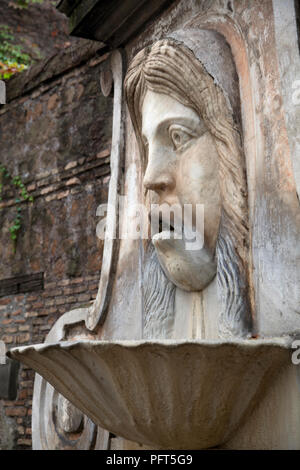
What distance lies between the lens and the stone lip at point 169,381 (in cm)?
160

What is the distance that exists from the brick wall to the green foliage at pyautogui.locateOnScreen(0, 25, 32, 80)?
1.98 m

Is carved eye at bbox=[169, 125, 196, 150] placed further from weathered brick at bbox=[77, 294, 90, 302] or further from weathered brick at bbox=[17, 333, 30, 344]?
weathered brick at bbox=[17, 333, 30, 344]

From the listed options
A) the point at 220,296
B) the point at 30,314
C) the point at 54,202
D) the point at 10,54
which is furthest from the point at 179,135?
the point at 10,54

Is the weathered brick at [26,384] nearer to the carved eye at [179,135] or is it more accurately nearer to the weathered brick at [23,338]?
the weathered brick at [23,338]

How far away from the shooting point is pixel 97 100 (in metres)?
3.72

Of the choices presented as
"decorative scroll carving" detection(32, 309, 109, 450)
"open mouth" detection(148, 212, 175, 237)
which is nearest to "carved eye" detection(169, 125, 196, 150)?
"open mouth" detection(148, 212, 175, 237)

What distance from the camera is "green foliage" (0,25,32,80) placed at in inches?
243

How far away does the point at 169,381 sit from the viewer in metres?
1.67

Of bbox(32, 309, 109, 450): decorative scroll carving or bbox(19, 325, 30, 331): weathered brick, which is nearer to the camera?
bbox(32, 309, 109, 450): decorative scroll carving

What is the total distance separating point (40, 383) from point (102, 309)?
3.91ft

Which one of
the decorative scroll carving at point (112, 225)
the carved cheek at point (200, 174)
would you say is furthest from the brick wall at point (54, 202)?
the carved cheek at point (200, 174)

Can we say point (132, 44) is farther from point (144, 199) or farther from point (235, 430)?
point (235, 430)

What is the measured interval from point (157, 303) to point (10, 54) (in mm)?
5567

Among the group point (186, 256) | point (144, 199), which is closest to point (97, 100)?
point (144, 199)
